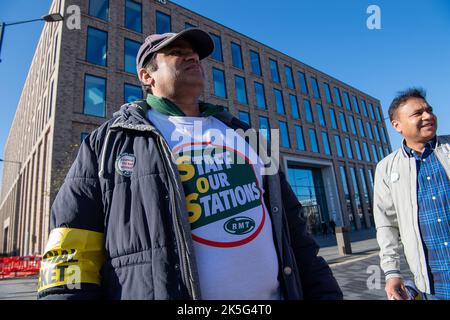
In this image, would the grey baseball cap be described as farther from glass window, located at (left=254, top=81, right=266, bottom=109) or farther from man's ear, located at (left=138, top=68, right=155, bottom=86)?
glass window, located at (left=254, top=81, right=266, bottom=109)

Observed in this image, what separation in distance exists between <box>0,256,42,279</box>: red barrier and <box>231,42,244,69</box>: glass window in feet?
63.0

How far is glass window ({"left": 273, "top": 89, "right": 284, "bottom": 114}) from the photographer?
80.4 feet

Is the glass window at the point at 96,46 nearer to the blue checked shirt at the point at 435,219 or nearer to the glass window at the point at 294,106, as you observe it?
the blue checked shirt at the point at 435,219

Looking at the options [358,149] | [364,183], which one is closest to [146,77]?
[364,183]

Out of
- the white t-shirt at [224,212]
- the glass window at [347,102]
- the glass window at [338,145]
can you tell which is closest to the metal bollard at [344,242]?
the white t-shirt at [224,212]

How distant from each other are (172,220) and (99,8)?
19155 millimetres

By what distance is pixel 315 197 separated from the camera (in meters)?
25.4

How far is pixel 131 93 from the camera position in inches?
625

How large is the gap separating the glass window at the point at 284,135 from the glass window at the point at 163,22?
12070 mm

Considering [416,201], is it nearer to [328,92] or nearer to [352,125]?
[328,92]

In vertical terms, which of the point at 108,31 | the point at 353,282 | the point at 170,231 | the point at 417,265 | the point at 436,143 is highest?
the point at 108,31
